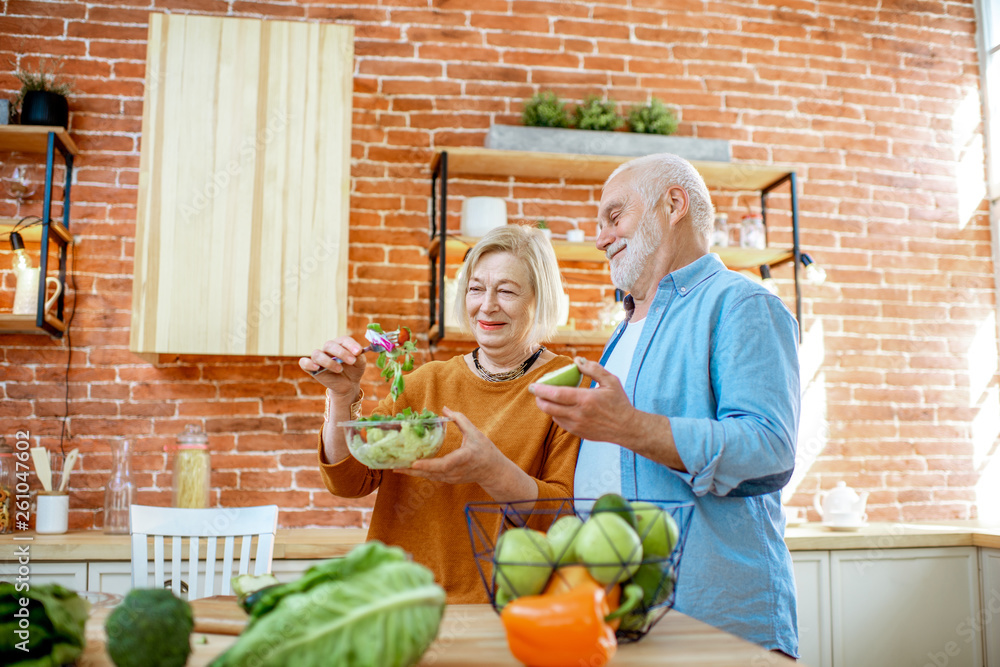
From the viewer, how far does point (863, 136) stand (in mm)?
3494

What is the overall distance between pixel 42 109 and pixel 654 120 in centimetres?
228

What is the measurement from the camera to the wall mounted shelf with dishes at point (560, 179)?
9.59 ft

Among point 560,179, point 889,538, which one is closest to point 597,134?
point 560,179

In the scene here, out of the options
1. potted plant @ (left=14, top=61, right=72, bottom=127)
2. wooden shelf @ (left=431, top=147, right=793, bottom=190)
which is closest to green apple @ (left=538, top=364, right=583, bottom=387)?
wooden shelf @ (left=431, top=147, right=793, bottom=190)

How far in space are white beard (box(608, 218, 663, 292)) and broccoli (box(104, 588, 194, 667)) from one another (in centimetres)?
116

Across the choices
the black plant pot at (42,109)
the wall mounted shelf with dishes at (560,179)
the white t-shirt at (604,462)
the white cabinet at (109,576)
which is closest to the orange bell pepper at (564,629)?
the white t-shirt at (604,462)

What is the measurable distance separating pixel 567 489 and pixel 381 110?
7.01 feet

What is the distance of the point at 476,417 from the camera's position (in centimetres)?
173

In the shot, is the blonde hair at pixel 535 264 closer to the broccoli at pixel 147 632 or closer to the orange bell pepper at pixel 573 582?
the orange bell pepper at pixel 573 582

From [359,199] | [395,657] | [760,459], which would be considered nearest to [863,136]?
[359,199]

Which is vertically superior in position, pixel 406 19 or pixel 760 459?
pixel 406 19

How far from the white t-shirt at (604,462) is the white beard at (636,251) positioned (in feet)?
0.32

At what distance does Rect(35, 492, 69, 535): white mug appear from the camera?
102 inches

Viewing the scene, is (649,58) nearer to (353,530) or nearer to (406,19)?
(406,19)
